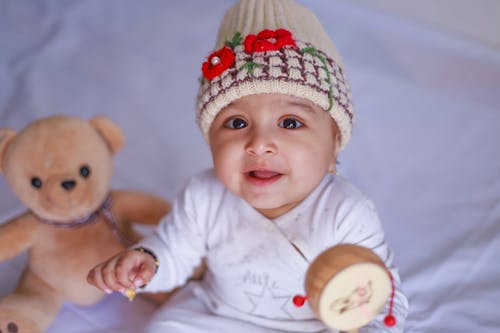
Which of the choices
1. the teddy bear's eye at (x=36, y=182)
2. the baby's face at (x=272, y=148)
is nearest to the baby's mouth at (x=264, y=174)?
the baby's face at (x=272, y=148)

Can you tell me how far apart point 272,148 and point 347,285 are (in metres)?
0.25

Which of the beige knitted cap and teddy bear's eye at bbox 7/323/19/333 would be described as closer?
the beige knitted cap

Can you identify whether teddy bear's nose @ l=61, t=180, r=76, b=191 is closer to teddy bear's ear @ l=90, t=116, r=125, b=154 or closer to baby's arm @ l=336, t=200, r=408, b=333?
teddy bear's ear @ l=90, t=116, r=125, b=154

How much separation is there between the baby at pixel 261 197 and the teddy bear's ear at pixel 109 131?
0.16 m

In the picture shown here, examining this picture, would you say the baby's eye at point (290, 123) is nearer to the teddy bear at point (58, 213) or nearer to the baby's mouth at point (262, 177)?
the baby's mouth at point (262, 177)

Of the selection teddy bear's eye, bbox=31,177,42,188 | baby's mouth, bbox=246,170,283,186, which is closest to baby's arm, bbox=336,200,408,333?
baby's mouth, bbox=246,170,283,186

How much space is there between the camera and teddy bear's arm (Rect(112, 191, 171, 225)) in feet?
3.24

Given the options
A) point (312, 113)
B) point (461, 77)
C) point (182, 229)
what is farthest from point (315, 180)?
point (461, 77)

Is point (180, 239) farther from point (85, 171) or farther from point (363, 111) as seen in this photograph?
point (363, 111)

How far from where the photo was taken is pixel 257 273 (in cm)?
83

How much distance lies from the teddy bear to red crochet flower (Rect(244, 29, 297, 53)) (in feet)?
1.04

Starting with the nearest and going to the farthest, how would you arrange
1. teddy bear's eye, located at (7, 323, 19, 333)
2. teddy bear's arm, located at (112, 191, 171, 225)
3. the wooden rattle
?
the wooden rattle → teddy bear's eye, located at (7, 323, 19, 333) → teddy bear's arm, located at (112, 191, 171, 225)

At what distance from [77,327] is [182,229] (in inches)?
10.0

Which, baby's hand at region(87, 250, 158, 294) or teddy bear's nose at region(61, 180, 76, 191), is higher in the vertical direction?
teddy bear's nose at region(61, 180, 76, 191)
